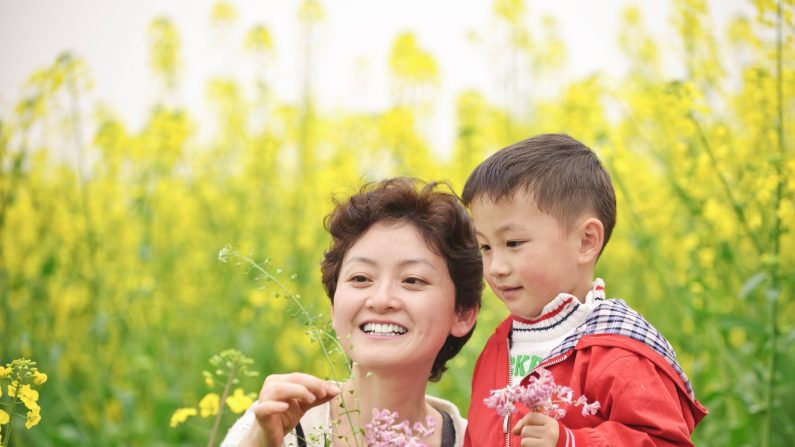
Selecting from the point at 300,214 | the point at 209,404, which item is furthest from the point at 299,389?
the point at 300,214

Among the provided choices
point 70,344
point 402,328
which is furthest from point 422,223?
point 70,344

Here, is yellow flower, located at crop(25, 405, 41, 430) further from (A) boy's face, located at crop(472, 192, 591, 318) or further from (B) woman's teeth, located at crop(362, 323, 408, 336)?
(A) boy's face, located at crop(472, 192, 591, 318)

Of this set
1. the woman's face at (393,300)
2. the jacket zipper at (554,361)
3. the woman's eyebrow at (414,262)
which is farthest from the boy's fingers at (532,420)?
the woman's eyebrow at (414,262)

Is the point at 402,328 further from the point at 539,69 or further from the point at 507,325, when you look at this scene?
the point at 539,69

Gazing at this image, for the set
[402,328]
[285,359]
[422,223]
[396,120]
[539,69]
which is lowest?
[285,359]

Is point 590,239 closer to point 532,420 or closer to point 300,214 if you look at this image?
point 532,420

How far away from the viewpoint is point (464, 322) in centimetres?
208

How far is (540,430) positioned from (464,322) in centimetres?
75

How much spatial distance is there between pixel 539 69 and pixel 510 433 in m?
3.71

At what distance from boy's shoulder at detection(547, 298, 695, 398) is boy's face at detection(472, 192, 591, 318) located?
9cm

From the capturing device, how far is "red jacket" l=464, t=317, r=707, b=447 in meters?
1.39

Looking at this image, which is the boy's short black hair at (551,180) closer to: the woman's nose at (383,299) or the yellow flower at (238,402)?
the woman's nose at (383,299)

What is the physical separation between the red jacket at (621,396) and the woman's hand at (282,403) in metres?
0.36

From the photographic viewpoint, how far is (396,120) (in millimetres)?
4219
